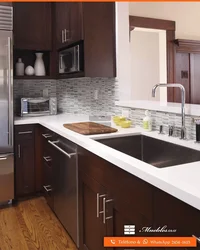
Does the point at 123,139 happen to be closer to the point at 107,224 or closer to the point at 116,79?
the point at 107,224

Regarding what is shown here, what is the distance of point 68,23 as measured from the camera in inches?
112

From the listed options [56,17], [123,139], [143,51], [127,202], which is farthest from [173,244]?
[143,51]

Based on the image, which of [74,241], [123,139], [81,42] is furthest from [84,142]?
[81,42]

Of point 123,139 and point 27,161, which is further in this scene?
point 27,161

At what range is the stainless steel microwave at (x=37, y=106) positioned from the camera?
3277 millimetres

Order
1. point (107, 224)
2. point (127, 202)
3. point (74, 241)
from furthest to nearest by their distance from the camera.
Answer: point (74, 241)
point (107, 224)
point (127, 202)

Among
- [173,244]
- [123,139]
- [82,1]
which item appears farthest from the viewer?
[82,1]

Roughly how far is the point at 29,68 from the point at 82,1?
1.14 m

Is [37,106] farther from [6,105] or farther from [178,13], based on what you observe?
[178,13]

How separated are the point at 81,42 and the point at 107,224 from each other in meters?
1.73

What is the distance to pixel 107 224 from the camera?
5.05 ft

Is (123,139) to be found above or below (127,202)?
above

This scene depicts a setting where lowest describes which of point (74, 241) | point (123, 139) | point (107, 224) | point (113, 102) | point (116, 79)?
point (74, 241)

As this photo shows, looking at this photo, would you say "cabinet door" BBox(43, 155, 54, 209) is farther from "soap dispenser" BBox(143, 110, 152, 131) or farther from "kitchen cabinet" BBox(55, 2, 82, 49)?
"kitchen cabinet" BBox(55, 2, 82, 49)
